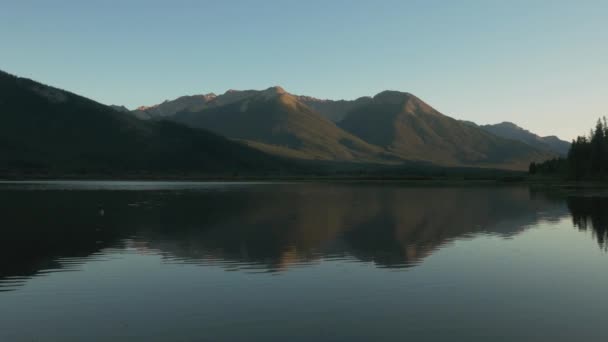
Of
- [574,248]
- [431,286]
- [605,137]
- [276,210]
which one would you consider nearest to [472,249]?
[574,248]

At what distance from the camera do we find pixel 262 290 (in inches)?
1052

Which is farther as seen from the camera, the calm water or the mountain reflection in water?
the mountain reflection in water

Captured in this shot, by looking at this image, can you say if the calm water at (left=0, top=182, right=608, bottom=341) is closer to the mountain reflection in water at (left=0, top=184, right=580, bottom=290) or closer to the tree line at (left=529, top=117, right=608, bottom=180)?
the mountain reflection in water at (left=0, top=184, right=580, bottom=290)

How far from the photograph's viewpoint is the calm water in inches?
802

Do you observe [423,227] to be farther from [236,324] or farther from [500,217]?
[236,324]

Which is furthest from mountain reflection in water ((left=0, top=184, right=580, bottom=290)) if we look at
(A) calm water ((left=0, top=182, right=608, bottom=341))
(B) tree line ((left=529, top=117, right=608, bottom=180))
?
(B) tree line ((left=529, top=117, right=608, bottom=180))

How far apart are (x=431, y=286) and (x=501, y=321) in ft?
21.5

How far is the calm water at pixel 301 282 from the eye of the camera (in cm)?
2038

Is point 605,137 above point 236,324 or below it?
above

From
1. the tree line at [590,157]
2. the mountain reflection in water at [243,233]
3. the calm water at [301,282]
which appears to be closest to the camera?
the calm water at [301,282]

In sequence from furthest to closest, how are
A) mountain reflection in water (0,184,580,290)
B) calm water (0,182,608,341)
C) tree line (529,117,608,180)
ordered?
tree line (529,117,608,180)
mountain reflection in water (0,184,580,290)
calm water (0,182,608,341)

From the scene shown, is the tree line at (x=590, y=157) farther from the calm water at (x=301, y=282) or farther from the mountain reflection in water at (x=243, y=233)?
the calm water at (x=301, y=282)

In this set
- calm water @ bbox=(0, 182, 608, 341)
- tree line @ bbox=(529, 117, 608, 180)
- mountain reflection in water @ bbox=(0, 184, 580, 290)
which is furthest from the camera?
tree line @ bbox=(529, 117, 608, 180)

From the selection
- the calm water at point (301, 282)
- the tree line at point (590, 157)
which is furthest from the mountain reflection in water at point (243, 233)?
the tree line at point (590, 157)
